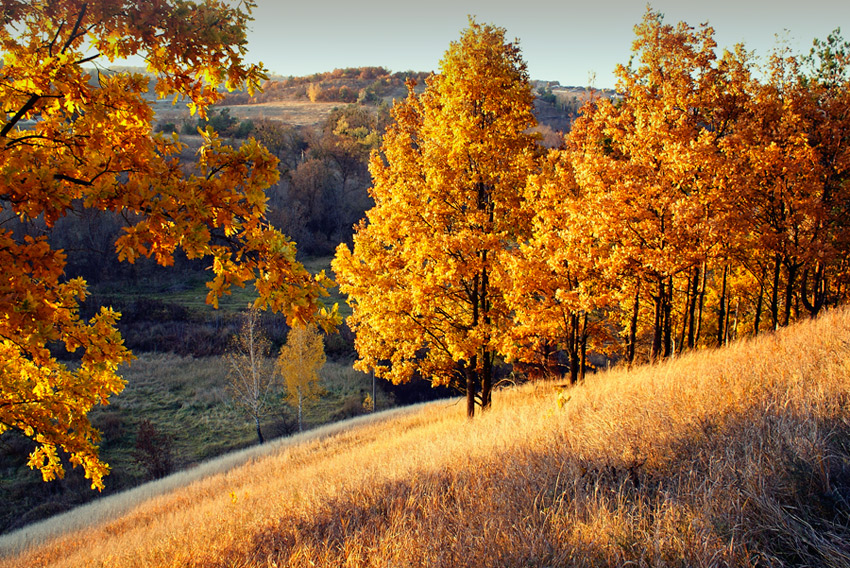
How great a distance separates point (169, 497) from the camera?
11.9 metres

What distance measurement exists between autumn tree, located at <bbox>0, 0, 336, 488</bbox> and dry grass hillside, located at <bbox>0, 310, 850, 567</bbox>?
2128 mm

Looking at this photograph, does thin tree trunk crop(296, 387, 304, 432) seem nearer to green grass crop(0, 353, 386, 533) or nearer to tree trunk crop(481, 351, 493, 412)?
green grass crop(0, 353, 386, 533)

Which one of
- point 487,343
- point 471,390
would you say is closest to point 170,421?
point 471,390

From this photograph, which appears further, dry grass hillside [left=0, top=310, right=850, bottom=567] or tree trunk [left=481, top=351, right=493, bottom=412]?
tree trunk [left=481, top=351, right=493, bottom=412]

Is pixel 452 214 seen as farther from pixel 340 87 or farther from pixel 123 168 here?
pixel 340 87

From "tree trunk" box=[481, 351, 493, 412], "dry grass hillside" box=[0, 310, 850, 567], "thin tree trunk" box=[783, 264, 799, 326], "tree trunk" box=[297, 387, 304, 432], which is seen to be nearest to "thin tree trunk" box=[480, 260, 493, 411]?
"tree trunk" box=[481, 351, 493, 412]

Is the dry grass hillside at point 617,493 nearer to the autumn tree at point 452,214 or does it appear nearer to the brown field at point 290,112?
the autumn tree at point 452,214

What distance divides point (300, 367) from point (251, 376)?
3.46 m

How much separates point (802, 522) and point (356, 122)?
8959 centimetres

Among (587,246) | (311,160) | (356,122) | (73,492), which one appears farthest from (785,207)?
(356,122)

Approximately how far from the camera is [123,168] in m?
3.74

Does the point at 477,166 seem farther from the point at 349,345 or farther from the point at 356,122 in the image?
the point at 356,122

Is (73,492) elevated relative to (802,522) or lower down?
lower down

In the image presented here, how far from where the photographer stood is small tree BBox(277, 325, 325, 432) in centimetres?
2991
